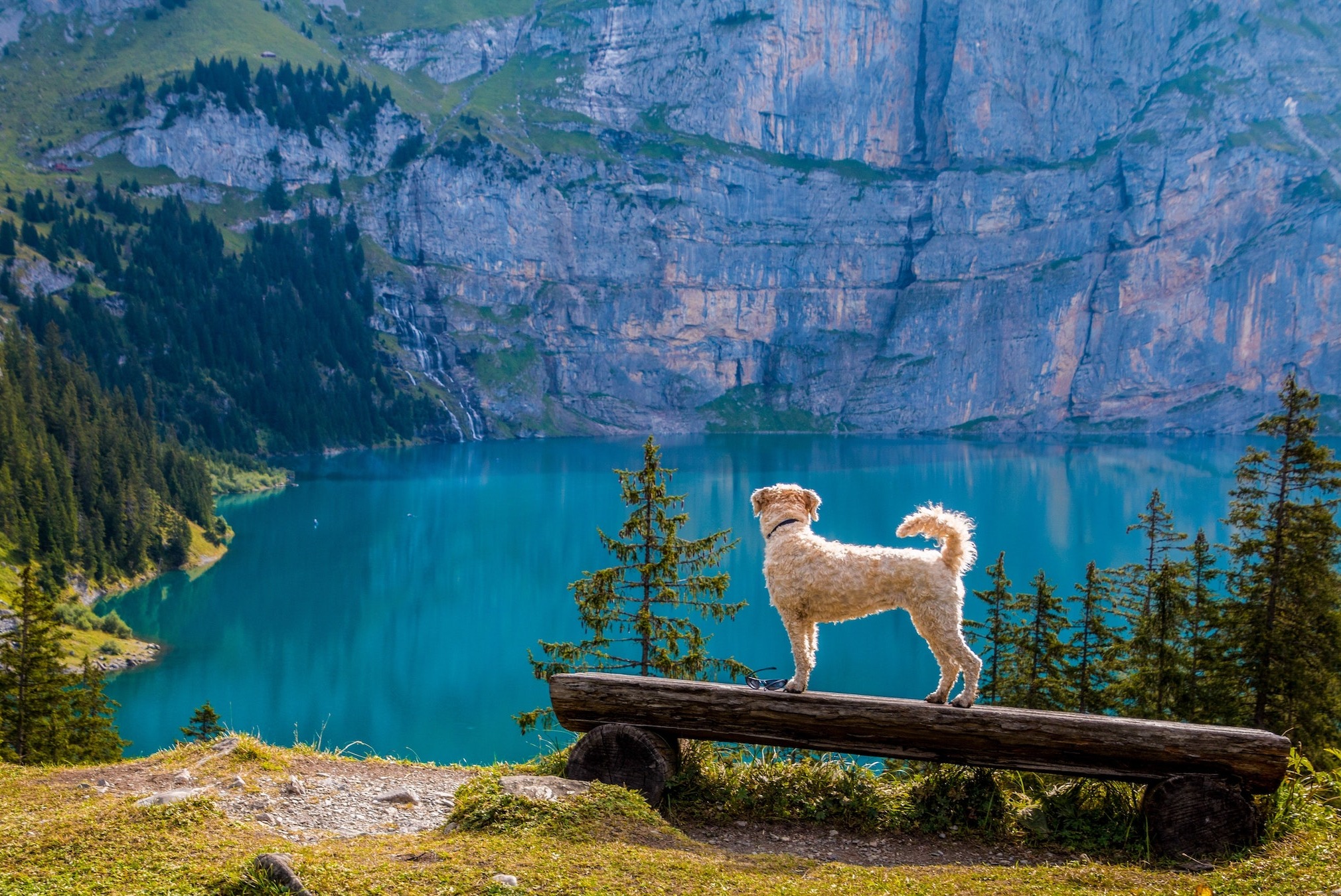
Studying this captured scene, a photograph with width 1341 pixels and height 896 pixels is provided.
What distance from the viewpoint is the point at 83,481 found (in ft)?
185

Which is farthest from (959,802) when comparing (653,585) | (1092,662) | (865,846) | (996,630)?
(1092,662)

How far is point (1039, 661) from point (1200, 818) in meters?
15.5

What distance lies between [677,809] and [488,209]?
191 metres

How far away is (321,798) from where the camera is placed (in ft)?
25.7

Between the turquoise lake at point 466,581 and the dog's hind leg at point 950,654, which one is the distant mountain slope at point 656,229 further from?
the dog's hind leg at point 950,654

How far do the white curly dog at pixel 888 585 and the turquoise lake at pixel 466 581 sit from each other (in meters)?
13.8

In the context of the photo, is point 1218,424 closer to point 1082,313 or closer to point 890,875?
point 1082,313

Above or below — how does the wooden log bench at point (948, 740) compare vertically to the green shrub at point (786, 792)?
above

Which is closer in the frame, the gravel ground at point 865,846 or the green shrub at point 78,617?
the gravel ground at point 865,846

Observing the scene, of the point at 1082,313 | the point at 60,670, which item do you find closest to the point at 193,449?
the point at 60,670

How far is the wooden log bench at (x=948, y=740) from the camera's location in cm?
655

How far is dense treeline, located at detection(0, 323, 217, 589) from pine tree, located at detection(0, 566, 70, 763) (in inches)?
1155

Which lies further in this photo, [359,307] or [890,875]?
[359,307]

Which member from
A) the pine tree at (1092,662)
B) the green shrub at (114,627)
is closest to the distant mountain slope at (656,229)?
the green shrub at (114,627)
